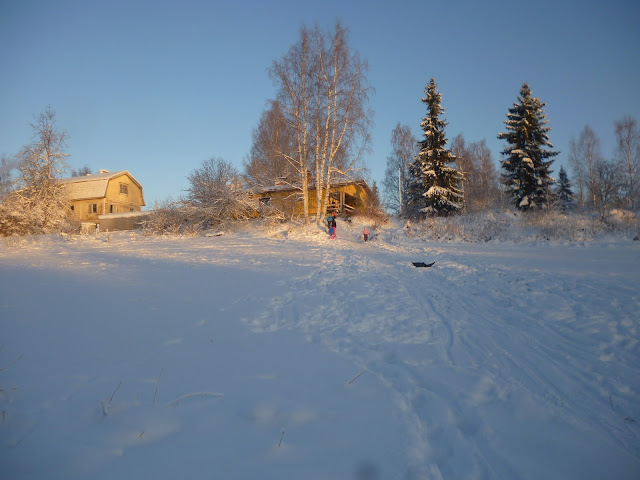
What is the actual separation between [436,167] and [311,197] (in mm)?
10241

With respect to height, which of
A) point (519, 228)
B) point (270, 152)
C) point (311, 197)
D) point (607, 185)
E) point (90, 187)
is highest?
point (270, 152)

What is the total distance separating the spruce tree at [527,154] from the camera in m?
20.2

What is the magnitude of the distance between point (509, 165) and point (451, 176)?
3.99 metres

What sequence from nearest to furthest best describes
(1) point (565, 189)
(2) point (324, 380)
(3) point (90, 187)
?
1. (2) point (324, 380)
2. (1) point (565, 189)
3. (3) point (90, 187)

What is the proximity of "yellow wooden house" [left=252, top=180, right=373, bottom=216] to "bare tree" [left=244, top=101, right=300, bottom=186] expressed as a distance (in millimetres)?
966

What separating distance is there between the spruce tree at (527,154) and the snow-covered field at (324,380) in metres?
16.9

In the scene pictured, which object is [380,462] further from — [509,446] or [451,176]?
[451,176]

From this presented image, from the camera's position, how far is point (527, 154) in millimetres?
20484

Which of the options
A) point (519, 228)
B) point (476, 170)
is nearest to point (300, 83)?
point (519, 228)

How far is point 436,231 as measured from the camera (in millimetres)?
16609

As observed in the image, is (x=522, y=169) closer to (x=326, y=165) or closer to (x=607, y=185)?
(x=607, y=185)

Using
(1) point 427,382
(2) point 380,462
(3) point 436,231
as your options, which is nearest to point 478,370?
(1) point 427,382

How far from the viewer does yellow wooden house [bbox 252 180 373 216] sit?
71.2 feet

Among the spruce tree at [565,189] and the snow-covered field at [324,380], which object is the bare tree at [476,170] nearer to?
the spruce tree at [565,189]
